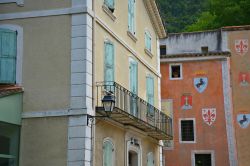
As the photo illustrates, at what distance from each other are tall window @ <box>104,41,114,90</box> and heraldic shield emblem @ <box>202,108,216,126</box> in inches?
625

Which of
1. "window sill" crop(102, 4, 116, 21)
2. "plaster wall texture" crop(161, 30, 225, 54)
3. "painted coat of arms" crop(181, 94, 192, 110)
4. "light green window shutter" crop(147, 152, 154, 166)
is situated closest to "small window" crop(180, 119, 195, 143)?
"painted coat of arms" crop(181, 94, 192, 110)

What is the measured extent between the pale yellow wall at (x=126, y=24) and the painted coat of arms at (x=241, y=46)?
9599mm

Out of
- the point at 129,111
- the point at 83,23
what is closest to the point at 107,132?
the point at 129,111

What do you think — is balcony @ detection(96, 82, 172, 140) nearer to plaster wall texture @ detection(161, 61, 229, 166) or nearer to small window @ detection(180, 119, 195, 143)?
plaster wall texture @ detection(161, 61, 229, 166)

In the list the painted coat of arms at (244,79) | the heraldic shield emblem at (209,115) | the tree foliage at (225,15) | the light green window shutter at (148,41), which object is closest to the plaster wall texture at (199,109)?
the heraldic shield emblem at (209,115)

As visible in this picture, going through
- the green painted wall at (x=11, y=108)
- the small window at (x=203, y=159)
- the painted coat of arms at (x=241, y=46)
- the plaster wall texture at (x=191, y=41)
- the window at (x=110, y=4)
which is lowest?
the small window at (x=203, y=159)

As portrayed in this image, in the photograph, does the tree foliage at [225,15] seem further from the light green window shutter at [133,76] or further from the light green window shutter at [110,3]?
the light green window shutter at [110,3]

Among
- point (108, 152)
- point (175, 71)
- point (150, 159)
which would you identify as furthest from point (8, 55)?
point (175, 71)

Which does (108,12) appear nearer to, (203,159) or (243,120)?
(203,159)

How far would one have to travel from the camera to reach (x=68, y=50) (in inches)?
651

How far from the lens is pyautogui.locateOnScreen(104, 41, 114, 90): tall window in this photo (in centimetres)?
1816

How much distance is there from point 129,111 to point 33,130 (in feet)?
12.9

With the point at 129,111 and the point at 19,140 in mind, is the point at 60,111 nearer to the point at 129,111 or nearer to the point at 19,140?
the point at 19,140

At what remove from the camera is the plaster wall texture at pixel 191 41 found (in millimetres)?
35838
